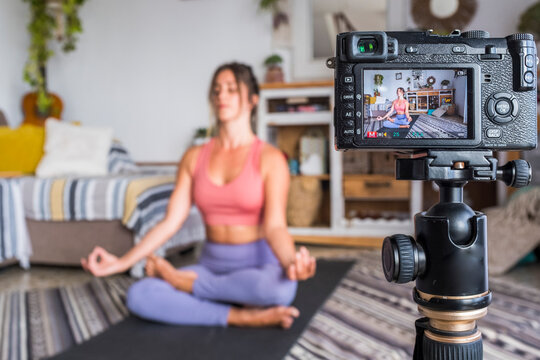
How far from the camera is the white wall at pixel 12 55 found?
11.4 ft

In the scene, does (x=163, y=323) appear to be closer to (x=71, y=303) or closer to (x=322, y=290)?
(x=71, y=303)

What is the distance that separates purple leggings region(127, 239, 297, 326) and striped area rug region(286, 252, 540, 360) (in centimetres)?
17

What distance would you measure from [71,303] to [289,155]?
176 cm

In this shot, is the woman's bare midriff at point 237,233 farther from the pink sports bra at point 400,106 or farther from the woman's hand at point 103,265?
the pink sports bra at point 400,106

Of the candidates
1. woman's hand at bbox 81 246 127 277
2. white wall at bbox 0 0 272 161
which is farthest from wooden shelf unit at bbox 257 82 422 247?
woman's hand at bbox 81 246 127 277

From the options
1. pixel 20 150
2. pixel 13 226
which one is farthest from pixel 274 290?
pixel 20 150

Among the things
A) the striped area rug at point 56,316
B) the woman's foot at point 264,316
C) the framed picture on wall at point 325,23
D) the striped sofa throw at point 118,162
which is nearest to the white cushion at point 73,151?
the striped sofa throw at point 118,162

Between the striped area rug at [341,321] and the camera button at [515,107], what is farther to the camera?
the striped area rug at [341,321]

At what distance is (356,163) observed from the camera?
116 inches

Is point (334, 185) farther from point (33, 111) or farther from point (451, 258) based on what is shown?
point (451, 258)

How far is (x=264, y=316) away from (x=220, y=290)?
0.51 ft

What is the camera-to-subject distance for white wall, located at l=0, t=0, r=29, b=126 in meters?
3.48

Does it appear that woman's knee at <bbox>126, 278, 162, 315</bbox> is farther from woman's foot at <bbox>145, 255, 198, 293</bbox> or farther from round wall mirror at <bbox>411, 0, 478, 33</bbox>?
round wall mirror at <bbox>411, 0, 478, 33</bbox>

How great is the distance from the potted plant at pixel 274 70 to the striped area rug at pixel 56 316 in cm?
160
